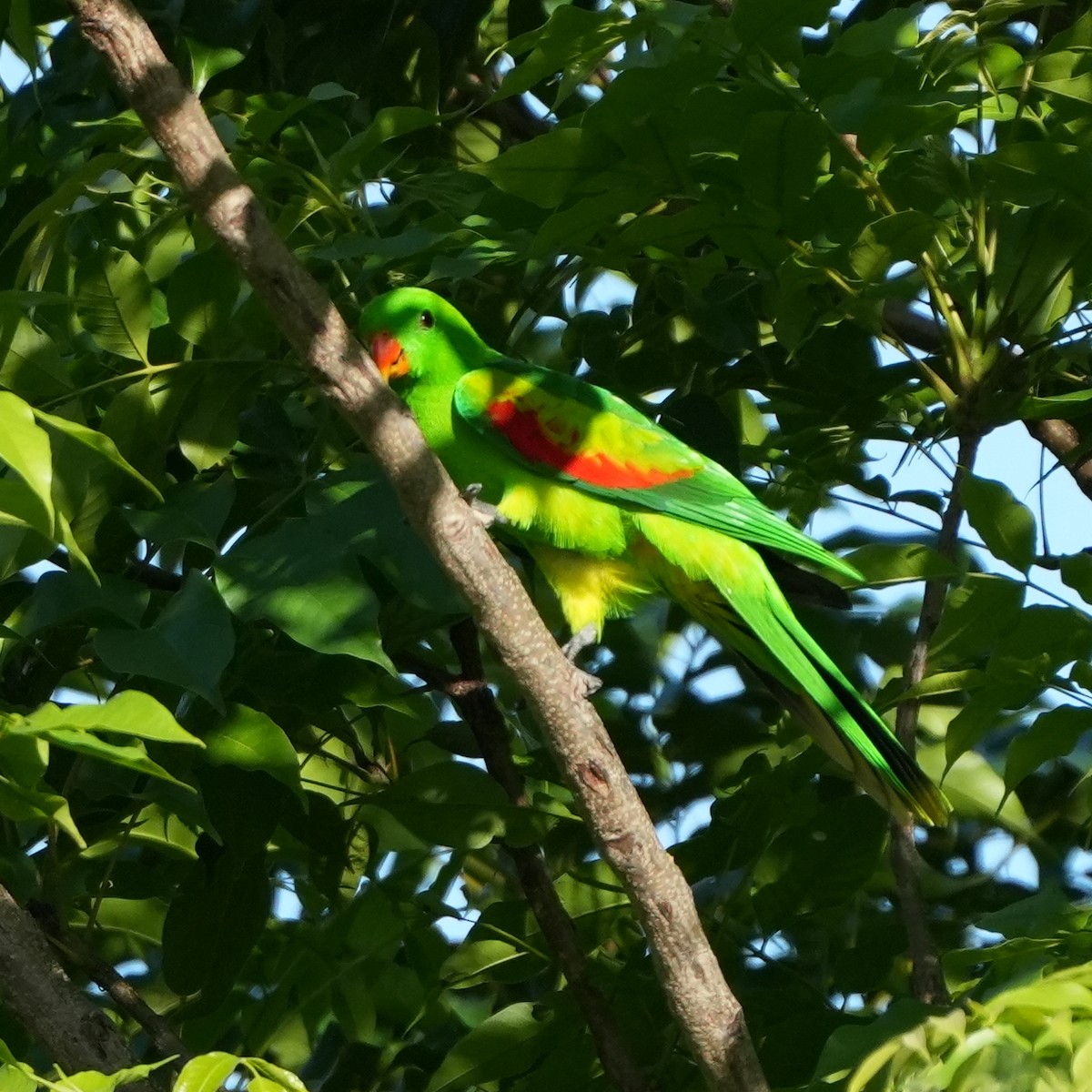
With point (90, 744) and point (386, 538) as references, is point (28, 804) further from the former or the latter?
point (386, 538)

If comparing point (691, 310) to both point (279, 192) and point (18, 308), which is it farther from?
point (18, 308)

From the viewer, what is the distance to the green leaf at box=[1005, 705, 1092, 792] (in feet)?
6.43

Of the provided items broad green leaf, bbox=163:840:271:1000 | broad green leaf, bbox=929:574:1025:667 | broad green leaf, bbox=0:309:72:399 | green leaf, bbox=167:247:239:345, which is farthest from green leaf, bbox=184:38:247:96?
broad green leaf, bbox=929:574:1025:667

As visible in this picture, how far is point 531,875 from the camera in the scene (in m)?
2.48

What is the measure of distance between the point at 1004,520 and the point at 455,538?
2.65 feet

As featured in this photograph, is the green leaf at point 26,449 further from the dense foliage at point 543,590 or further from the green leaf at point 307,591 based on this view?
the green leaf at point 307,591

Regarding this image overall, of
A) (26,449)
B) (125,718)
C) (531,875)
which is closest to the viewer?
(26,449)

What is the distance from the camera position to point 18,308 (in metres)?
1.99

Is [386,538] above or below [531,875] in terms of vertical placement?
above

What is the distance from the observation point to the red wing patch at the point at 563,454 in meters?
2.84

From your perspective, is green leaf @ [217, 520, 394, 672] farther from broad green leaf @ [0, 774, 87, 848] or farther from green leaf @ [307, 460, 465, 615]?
broad green leaf @ [0, 774, 87, 848]

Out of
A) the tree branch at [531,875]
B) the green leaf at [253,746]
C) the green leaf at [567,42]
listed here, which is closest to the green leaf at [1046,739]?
the tree branch at [531,875]

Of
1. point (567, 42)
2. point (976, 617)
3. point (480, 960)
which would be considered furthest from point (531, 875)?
point (567, 42)

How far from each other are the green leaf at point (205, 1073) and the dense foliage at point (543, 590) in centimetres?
29
